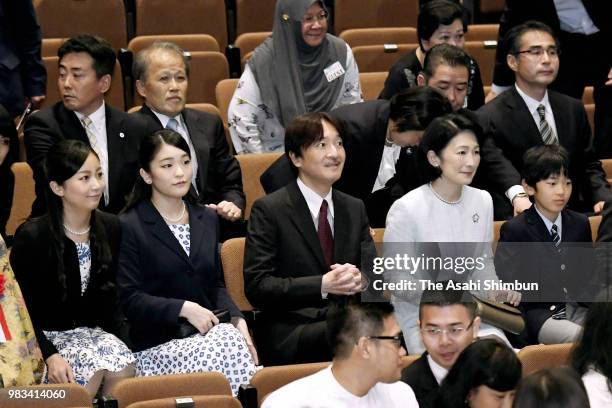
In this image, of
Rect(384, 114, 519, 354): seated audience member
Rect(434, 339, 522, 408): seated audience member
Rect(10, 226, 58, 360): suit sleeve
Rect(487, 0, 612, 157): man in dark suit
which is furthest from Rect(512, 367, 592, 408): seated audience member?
Rect(487, 0, 612, 157): man in dark suit

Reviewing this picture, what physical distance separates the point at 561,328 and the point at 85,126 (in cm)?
208

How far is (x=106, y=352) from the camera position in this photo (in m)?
4.47

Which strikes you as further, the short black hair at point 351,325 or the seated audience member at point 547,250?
the seated audience member at point 547,250

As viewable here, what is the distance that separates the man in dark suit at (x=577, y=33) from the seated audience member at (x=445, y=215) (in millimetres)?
1615

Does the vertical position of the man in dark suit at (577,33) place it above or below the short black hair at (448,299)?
above

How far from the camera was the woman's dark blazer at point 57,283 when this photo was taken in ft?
14.9

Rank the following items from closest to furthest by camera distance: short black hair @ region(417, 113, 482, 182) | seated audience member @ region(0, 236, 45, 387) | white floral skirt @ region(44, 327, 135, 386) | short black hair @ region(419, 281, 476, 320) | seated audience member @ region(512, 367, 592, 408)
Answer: seated audience member @ region(512, 367, 592, 408)
short black hair @ region(419, 281, 476, 320)
seated audience member @ region(0, 236, 45, 387)
white floral skirt @ region(44, 327, 135, 386)
short black hair @ region(417, 113, 482, 182)

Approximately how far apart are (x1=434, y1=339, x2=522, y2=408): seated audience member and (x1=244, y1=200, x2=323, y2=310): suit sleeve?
1.03 metres

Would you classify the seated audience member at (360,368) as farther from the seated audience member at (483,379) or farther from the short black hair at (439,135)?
the short black hair at (439,135)

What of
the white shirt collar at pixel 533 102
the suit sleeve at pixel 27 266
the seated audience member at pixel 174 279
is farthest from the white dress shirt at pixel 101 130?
the white shirt collar at pixel 533 102

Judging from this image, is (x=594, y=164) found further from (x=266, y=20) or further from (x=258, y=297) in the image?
(x=266, y=20)

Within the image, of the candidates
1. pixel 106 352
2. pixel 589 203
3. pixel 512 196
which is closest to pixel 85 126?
pixel 106 352

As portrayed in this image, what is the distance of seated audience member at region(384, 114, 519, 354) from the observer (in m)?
4.80

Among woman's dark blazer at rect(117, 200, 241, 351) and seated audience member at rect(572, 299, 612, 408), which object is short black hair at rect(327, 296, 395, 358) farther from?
woman's dark blazer at rect(117, 200, 241, 351)
